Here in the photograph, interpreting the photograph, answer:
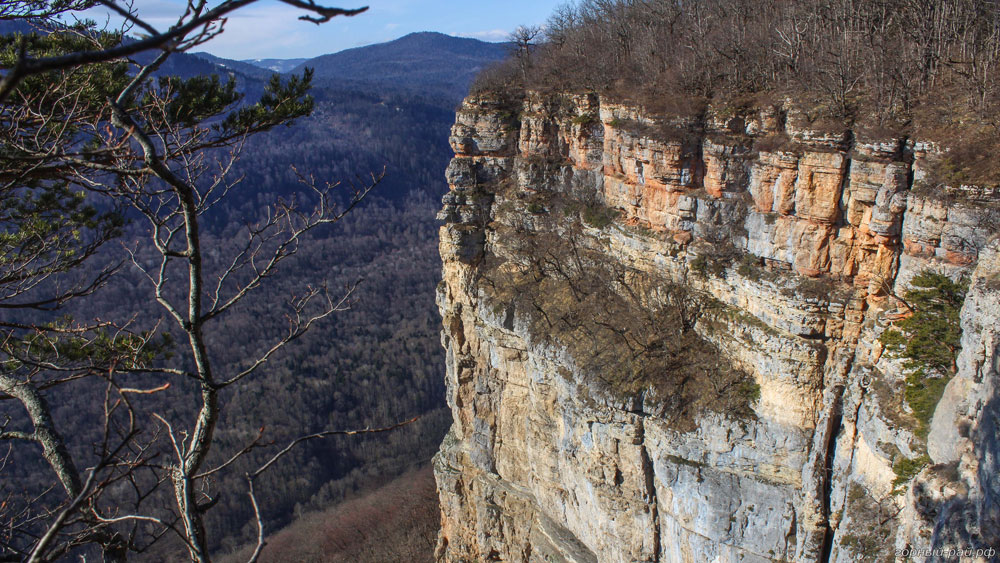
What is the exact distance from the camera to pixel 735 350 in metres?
13.9

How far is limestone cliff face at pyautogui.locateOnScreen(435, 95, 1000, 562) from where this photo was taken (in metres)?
10.2

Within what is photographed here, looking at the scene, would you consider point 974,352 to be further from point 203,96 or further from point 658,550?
point 203,96

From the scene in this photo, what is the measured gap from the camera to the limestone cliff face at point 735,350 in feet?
33.5

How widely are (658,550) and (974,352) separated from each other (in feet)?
29.2

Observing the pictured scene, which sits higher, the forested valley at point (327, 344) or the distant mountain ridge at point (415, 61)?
the distant mountain ridge at point (415, 61)

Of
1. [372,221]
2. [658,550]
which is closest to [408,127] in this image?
[372,221]

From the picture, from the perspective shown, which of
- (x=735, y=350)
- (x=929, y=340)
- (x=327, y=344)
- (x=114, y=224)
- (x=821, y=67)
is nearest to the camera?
(x=114, y=224)

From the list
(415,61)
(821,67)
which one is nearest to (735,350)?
(821,67)

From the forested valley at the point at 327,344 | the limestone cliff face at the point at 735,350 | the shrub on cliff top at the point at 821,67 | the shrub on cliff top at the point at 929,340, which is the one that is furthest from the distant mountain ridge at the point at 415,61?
the shrub on cliff top at the point at 929,340

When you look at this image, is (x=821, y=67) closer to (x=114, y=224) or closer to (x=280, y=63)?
(x=114, y=224)

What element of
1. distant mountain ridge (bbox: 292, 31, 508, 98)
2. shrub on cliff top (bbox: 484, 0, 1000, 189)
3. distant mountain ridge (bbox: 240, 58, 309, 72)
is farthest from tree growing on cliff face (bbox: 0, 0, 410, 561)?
distant mountain ridge (bbox: 240, 58, 309, 72)

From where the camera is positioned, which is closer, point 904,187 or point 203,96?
point 203,96

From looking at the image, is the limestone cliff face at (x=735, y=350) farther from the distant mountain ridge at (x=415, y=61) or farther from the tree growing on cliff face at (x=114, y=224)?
the distant mountain ridge at (x=415, y=61)

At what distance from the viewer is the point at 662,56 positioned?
17562mm
